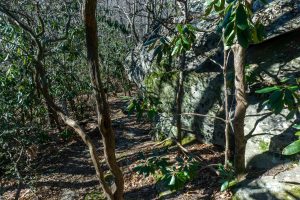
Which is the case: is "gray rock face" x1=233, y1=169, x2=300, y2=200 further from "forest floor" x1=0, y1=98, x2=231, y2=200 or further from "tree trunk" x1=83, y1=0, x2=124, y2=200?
"tree trunk" x1=83, y1=0, x2=124, y2=200

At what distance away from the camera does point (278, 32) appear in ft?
20.6

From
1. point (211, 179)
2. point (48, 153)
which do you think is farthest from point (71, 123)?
point (48, 153)

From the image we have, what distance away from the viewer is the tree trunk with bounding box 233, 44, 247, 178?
4.23 m

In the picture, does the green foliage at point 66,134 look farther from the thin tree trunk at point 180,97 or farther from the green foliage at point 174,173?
the green foliage at point 174,173

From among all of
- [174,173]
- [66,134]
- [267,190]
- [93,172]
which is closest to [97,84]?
[174,173]

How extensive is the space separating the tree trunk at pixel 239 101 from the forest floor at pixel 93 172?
0.60 metres

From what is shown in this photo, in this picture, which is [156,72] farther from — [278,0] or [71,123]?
[71,123]

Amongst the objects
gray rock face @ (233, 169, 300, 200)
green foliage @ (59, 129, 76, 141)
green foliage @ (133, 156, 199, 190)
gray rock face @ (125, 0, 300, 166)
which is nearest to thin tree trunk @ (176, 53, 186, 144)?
gray rock face @ (125, 0, 300, 166)

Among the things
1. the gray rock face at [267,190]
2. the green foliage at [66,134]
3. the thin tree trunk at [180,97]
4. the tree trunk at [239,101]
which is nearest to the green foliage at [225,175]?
the tree trunk at [239,101]

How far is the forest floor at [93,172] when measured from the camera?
6.03m

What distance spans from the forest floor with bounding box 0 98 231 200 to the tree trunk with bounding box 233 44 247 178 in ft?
1.97

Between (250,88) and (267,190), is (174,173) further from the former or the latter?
(250,88)

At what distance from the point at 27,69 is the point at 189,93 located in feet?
12.0

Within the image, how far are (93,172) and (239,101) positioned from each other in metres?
4.99
